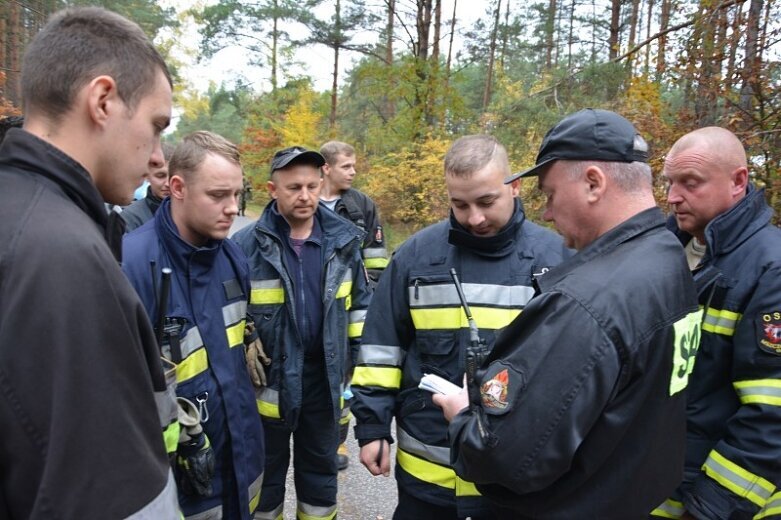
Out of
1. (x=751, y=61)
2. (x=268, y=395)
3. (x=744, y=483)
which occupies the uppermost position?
(x=751, y=61)

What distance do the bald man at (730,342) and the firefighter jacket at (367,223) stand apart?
336 cm

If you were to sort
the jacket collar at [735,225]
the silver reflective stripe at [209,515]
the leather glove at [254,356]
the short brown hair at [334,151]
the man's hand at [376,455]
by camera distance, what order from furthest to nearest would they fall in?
1. the short brown hair at [334,151]
2. the leather glove at [254,356]
3. the man's hand at [376,455]
4. the silver reflective stripe at [209,515]
5. the jacket collar at [735,225]

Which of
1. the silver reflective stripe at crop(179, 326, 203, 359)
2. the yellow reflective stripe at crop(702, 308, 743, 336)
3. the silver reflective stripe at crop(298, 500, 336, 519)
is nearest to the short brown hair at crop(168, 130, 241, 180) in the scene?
the silver reflective stripe at crop(179, 326, 203, 359)

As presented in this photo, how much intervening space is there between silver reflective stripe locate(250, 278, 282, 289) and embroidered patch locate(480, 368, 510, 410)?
168 centimetres

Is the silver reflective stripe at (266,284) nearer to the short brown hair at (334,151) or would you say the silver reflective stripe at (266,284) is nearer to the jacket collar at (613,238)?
the jacket collar at (613,238)

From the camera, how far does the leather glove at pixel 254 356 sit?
9.07 feet

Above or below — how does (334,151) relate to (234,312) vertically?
above

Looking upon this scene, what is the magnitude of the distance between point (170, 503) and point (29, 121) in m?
0.87

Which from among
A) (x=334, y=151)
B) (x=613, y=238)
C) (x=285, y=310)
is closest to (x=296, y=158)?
(x=285, y=310)

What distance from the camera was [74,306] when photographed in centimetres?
94

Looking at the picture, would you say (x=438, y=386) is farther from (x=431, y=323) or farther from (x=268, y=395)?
(x=268, y=395)

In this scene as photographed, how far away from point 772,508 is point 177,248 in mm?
2678

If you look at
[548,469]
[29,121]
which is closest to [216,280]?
[29,121]

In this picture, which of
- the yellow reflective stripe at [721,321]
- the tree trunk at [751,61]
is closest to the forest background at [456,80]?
the tree trunk at [751,61]
